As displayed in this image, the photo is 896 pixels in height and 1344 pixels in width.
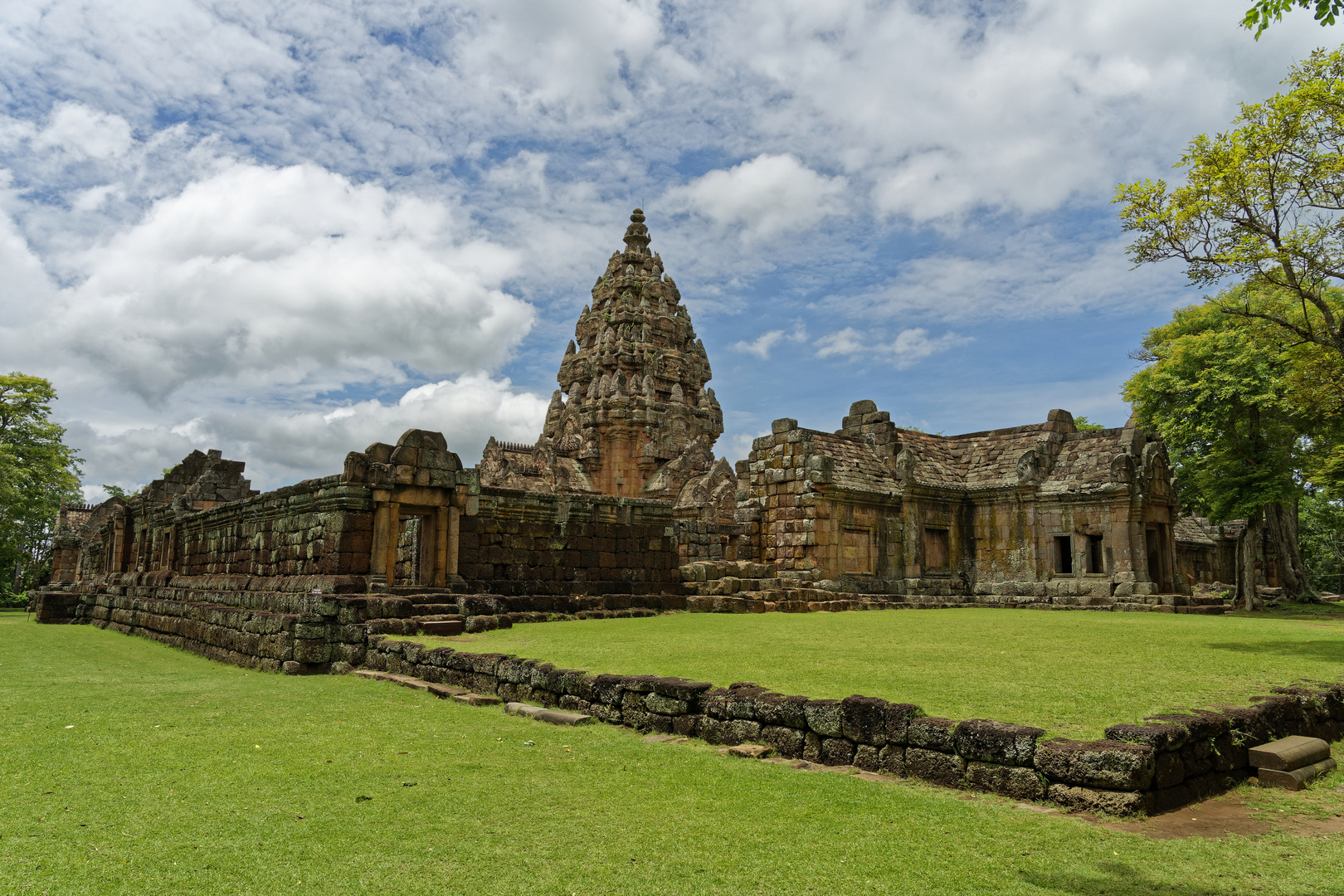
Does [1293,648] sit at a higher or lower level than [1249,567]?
lower

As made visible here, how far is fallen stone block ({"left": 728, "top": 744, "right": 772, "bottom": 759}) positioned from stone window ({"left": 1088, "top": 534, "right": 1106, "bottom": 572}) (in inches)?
636

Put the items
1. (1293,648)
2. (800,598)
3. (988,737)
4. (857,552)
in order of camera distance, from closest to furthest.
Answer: (988,737) < (1293,648) < (800,598) < (857,552)

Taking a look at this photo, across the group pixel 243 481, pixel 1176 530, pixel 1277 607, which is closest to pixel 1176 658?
pixel 1277 607

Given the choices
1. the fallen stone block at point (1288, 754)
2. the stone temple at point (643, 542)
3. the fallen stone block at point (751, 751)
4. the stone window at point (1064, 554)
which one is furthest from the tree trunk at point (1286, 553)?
the fallen stone block at point (751, 751)

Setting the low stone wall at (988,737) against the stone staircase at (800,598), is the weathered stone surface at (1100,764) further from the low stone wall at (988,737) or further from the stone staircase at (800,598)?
the stone staircase at (800,598)

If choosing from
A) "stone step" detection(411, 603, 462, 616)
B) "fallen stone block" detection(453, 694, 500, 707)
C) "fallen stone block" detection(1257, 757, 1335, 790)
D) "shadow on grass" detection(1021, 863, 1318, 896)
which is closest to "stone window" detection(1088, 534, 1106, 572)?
"stone step" detection(411, 603, 462, 616)

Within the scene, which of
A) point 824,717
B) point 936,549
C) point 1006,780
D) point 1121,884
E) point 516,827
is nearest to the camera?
point 1121,884

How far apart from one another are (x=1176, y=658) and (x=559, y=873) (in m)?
6.55

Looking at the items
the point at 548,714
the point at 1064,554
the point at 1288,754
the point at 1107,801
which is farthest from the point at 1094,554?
the point at 1107,801

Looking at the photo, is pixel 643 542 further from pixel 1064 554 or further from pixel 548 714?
pixel 1064 554

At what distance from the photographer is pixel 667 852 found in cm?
371

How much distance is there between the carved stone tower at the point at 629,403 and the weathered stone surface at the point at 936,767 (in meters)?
29.2

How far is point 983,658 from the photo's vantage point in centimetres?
773

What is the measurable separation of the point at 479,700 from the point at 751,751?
3064mm
